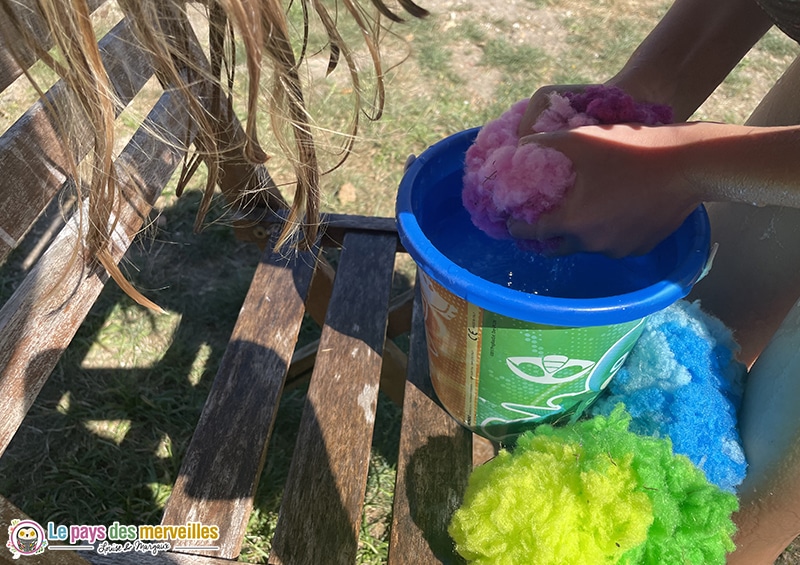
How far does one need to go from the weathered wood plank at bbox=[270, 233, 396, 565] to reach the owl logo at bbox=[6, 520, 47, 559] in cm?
30

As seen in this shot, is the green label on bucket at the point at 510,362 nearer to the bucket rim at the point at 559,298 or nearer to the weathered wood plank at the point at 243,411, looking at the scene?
the bucket rim at the point at 559,298

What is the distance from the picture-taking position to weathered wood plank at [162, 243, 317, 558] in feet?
2.68

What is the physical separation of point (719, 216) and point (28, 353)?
1.03 meters

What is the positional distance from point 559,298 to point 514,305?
0.05 meters

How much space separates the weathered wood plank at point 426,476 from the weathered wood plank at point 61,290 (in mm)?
493

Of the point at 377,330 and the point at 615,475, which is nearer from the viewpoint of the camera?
the point at 615,475

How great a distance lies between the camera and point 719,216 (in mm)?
983

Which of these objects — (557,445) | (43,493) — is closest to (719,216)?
(557,445)

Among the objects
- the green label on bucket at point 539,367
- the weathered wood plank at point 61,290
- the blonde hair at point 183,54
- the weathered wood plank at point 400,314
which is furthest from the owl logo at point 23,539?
the weathered wood plank at point 400,314

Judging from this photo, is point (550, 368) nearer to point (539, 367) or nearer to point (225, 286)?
point (539, 367)

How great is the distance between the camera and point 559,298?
0.68 meters

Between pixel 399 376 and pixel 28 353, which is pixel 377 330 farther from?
pixel 28 353

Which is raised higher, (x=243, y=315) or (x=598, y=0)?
(x=243, y=315)

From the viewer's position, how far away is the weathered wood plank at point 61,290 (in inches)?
28.6
